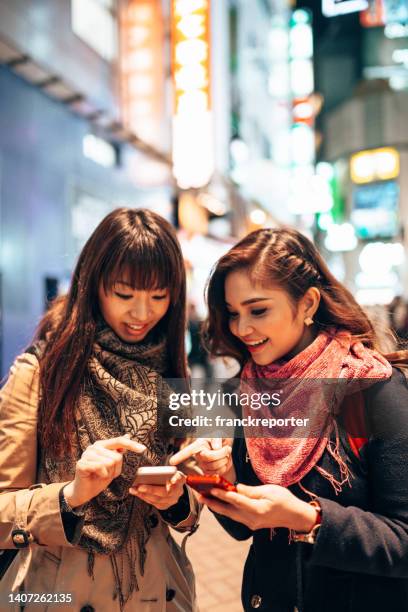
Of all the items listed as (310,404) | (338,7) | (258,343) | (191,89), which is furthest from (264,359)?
(191,89)

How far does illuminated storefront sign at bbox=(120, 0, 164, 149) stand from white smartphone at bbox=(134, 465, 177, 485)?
7703 mm

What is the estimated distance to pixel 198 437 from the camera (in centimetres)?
139

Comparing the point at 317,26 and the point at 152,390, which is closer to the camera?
the point at 152,390

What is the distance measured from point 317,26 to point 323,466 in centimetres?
270

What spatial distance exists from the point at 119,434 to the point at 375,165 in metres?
13.9

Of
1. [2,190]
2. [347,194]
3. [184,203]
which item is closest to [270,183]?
[347,194]

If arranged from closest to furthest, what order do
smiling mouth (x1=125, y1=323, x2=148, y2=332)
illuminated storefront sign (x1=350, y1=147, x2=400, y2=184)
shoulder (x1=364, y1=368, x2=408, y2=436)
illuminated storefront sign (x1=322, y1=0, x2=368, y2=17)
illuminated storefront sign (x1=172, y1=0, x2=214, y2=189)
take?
shoulder (x1=364, y1=368, x2=408, y2=436), smiling mouth (x1=125, y1=323, x2=148, y2=332), illuminated storefront sign (x1=322, y1=0, x2=368, y2=17), illuminated storefront sign (x1=172, y1=0, x2=214, y2=189), illuminated storefront sign (x1=350, y1=147, x2=400, y2=184)

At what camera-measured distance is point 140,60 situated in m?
8.01

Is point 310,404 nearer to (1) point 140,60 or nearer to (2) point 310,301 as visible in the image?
(2) point 310,301

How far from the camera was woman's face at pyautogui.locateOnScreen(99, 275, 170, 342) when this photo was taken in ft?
4.92

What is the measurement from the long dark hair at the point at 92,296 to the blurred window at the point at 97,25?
20.8ft

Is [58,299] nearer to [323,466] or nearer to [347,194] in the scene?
[323,466]

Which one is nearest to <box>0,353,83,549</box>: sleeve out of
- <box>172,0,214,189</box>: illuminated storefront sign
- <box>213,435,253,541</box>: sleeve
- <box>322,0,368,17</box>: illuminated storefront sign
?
<box>213,435,253,541</box>: sleeve

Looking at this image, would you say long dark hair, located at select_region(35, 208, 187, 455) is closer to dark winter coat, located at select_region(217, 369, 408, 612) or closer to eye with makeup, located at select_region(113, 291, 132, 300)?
eye with makeup, located at select_region(113, 291, 132, 300)
